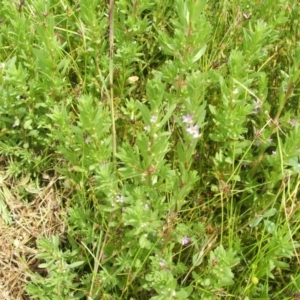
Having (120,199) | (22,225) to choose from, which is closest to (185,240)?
(120,199)

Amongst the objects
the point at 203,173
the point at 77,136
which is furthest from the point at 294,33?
the point at 77,136

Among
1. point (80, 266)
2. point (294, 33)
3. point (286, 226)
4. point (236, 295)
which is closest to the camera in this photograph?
point (286, 226)

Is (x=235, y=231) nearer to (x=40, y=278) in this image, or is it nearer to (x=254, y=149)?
(x=254, y=149)

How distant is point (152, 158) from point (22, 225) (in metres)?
1.05

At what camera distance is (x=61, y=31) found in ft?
8.95

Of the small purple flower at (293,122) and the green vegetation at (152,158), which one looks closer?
the green vegetation at (152,158)

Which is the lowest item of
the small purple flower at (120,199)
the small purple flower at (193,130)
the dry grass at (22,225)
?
the dry grass at (22,225)

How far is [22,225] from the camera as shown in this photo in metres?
2.49

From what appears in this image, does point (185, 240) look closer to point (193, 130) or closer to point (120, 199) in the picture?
point (120, 199)

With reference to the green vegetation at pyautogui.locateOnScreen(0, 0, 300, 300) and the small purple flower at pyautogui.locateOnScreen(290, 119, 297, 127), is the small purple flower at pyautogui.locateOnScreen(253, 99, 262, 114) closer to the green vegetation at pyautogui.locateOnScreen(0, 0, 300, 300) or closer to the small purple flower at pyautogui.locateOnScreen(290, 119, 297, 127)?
the green vegetation at pyautogui.locateOnScreen(0, 0, 300, 300)

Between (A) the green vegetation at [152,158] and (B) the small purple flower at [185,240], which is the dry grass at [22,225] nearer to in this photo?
(A) the green vegetation at [152,158]

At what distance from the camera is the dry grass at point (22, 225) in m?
2.36

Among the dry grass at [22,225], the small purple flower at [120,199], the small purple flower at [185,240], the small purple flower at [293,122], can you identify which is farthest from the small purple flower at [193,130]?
the dry grass at [22,225]

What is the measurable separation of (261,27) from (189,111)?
2.10ft
